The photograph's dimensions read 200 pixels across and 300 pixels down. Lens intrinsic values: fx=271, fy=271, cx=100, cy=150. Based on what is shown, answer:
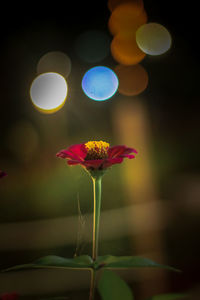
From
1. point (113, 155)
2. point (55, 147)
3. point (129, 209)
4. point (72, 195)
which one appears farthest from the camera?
point (55, 147)

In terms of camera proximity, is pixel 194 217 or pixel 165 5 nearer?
pixel 194 217

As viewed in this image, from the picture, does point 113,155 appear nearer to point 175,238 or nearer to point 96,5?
point 175,238

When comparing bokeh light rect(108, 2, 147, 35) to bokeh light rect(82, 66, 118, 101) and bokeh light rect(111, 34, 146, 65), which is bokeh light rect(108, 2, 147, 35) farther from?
bokeh light rect(82, 66, 118, 101)

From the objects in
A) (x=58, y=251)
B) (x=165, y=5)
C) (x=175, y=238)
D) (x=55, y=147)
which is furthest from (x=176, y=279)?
(x=165, y=5)

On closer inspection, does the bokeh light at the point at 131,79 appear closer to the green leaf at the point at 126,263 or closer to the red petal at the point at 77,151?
the red petal at the point at 77,151

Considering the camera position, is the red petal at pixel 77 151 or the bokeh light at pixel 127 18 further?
the bokeh light at pixel 127 18

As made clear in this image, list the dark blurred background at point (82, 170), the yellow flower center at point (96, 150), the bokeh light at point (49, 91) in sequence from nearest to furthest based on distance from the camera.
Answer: the yellow flower center at point (96, 150), the dark blurred background at point (82, 170), the bokeh light at point (49, 91)

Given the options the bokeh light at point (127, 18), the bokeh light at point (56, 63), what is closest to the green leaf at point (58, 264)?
the bokeh light at point (56, 63)
